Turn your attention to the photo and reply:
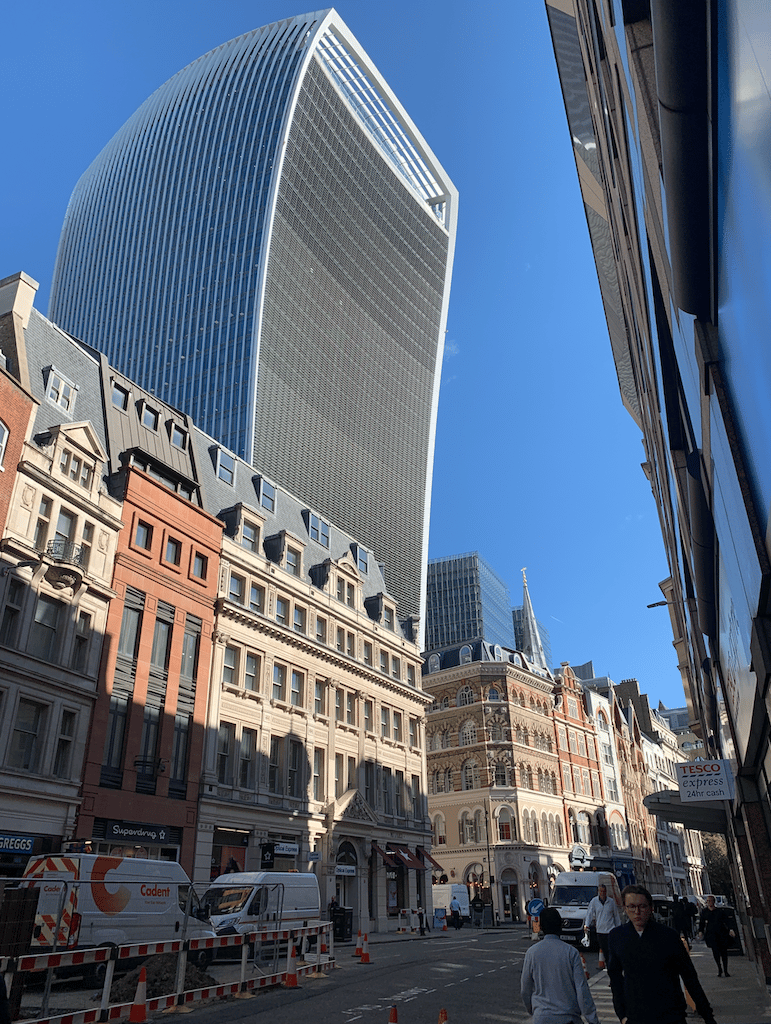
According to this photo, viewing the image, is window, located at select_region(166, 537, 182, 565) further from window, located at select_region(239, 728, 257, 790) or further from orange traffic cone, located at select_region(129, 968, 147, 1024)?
orange traffic cone, located at select_region(129, 968, 147, 1024)

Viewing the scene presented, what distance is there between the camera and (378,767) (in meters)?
46.4

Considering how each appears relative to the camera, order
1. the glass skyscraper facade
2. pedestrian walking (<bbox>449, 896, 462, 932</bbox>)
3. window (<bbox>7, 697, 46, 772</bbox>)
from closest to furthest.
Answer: window (<bbox>7, 697, 46, 772</bbox>) → pedestrian walking (<bbox>449, 896, 462, 932</bbox>) → the glass skyscraper facade

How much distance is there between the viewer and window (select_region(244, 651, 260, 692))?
37.6m

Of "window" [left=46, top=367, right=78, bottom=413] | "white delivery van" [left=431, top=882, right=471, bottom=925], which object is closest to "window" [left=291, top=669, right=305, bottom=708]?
"window" [left=46, top=367, right=78, bottom=413]

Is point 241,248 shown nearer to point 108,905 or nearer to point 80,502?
point 80,502

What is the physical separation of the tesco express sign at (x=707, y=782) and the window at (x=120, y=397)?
93.8ft

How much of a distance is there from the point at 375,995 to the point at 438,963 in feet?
25.2

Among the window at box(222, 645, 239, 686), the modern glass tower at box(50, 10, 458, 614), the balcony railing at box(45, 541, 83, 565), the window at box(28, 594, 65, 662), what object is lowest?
the window at box(28, 594, 65, 662)

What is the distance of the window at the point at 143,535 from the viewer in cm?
3272

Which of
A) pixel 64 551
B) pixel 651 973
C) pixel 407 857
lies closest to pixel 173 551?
pixel 64 551

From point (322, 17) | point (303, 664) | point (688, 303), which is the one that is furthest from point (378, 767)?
point (322, 17)

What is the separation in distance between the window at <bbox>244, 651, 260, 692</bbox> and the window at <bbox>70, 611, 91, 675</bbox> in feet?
32.8

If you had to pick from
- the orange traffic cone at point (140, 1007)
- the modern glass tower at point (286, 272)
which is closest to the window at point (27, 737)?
the orange traffic cone at point (140, 1007)

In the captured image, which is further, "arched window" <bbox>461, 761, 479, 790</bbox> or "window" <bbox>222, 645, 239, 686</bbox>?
"arched window" <bbox>461, 761, 479, 790</bbox>
